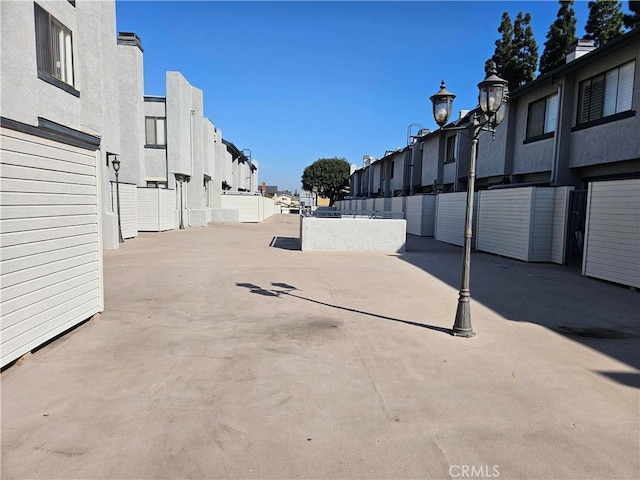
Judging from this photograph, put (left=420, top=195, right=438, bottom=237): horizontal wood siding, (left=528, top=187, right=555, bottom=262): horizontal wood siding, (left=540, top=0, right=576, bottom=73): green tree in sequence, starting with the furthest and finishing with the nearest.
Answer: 1. (left=540, top=0, right=576, bottom=73): green tree
2. (left=420, top=195, right=438, bottom=237): horizontal wood siding
3. (left=528, top=187, right=555, bottom=262): horizontal wood siding

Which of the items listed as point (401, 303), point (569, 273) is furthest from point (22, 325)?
point (569, 273)

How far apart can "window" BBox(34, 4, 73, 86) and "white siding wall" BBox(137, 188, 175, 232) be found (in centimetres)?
1099

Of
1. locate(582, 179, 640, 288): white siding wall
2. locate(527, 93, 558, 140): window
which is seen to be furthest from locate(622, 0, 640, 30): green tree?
locate(582, 179, 640, 288): white siding wall

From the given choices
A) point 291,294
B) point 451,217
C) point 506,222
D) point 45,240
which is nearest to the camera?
point 45,240

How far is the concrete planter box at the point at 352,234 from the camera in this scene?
15406 mm

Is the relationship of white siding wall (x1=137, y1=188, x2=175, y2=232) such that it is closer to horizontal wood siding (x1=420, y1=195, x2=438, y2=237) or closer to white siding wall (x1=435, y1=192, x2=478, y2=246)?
horizontal wood siding (x1=420, y1=195, x2=438, y2=237)

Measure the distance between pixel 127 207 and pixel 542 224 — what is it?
1777cm

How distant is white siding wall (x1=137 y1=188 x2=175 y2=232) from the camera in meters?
23.0

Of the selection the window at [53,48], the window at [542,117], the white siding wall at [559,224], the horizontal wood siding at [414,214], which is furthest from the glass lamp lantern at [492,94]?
the horizontal wood siding at [414,214]

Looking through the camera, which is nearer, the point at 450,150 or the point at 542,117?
the point at 542,117

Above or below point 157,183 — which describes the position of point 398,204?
below

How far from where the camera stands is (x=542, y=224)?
13391mm

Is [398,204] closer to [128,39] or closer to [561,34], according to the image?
[561,34]

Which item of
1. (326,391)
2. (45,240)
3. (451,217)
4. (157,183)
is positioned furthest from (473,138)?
(157,183)
